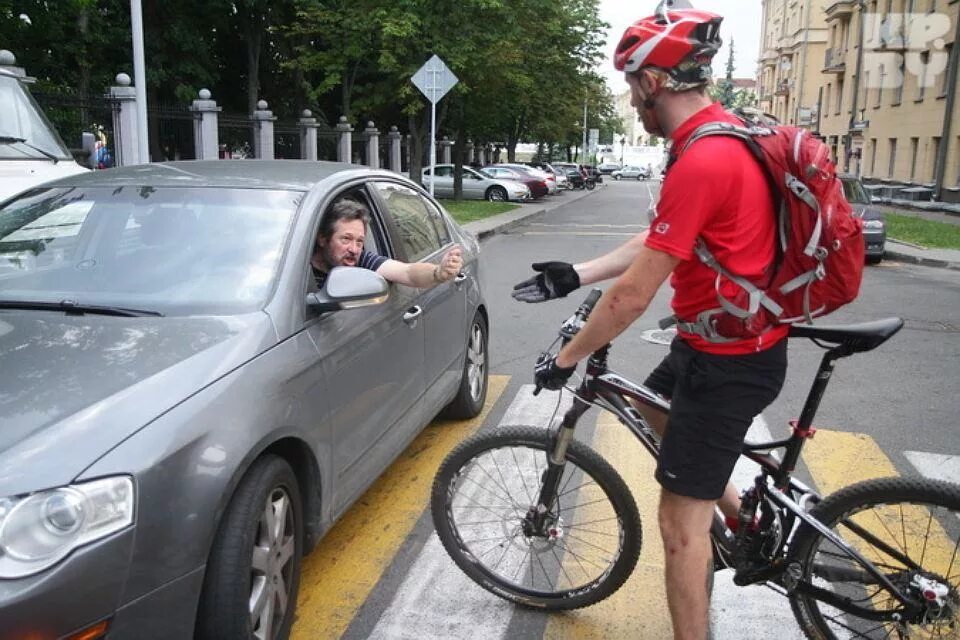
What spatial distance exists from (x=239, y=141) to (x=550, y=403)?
1869cm

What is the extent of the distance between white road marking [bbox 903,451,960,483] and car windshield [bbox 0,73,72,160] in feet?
24.2

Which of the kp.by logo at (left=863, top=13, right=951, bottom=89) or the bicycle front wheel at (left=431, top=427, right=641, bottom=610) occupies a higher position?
the kp.by logo at (left=863, top=13, right=951, bottom=89)

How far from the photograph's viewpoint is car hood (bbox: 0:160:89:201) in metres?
7.04

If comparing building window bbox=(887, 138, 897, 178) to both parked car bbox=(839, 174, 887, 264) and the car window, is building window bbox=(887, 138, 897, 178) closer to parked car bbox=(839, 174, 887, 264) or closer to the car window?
parked car bbox=(839, 174, 887, 264)

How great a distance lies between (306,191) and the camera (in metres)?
3.60

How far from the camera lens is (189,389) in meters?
2.43

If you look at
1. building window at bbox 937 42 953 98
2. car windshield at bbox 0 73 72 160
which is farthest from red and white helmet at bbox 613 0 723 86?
building window at bbox 937 42 953 98

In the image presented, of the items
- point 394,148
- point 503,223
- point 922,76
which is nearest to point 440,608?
point 503,223

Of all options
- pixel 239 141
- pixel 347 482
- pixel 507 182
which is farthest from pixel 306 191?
pixel 507 182

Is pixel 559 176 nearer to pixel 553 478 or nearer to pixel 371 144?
pixel 371 144

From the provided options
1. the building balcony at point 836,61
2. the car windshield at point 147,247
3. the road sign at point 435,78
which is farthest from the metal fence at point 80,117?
the building balcony at point 836,61

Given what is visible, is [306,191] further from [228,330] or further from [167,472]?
[167,472]

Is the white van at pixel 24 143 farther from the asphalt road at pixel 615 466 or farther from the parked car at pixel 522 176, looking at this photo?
the parked car at pixel 522 176

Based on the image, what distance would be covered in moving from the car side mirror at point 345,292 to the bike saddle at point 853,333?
149 centimetres
